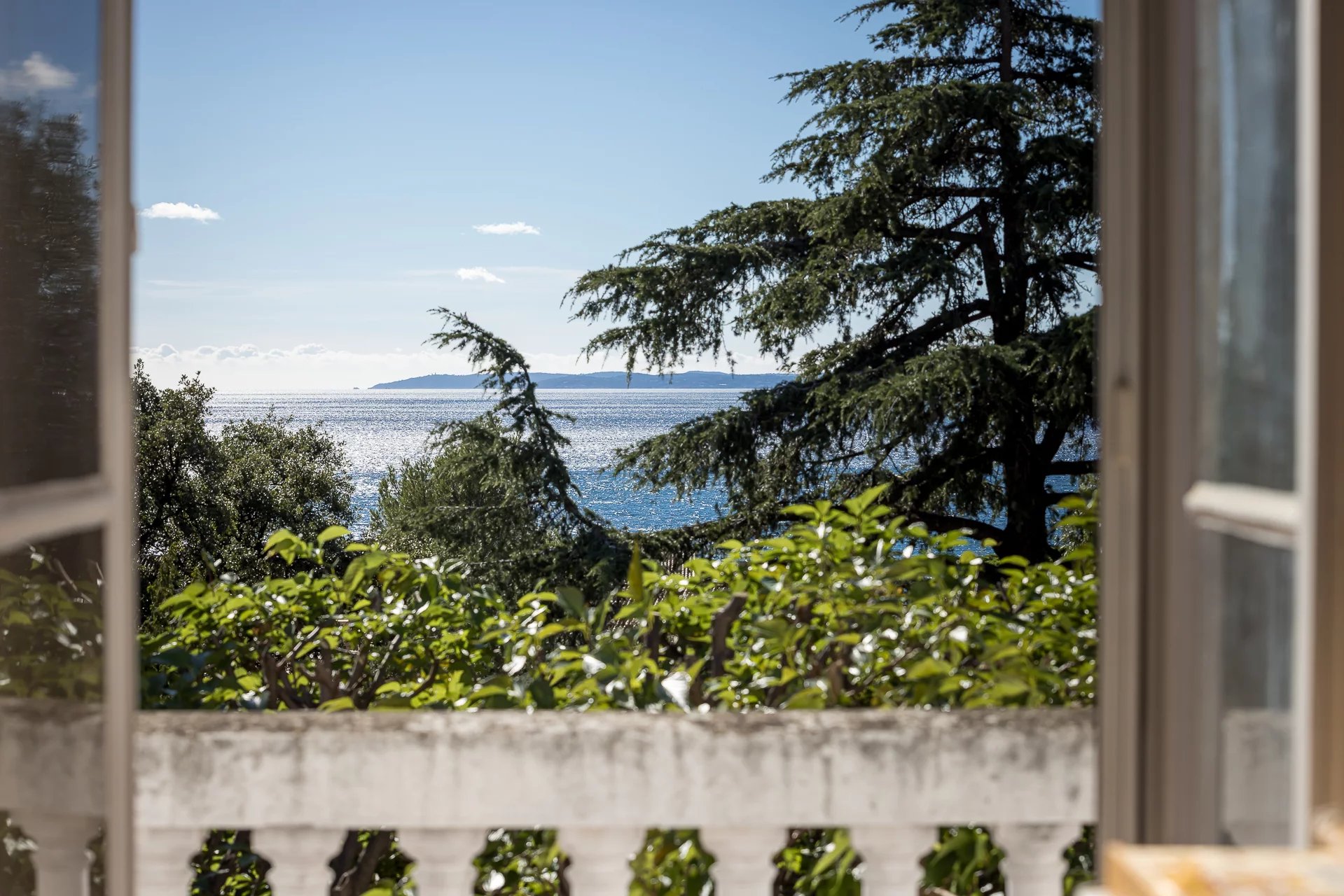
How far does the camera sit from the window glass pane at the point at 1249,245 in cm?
55

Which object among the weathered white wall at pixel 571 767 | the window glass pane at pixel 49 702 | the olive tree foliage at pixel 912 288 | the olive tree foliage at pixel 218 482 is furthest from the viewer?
the olive tree foliage at pixel 218 482

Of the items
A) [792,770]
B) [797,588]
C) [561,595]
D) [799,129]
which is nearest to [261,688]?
[561,595]

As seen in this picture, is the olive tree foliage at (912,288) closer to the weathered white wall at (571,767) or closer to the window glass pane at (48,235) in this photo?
the weathered white wall at (571,767)

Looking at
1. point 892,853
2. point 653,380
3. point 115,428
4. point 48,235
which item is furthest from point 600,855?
point 653,380

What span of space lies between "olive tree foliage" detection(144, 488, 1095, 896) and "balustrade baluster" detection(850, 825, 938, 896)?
10 cm

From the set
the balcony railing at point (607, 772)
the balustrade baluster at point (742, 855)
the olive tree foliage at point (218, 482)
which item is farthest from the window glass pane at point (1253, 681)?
the olive tree foliage at point (218, 482)

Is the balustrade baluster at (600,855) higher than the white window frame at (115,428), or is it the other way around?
the white window frame at (115,428)

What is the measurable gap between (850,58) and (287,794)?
20.6 ft

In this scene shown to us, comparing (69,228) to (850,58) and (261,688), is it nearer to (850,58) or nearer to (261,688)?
(261,688)

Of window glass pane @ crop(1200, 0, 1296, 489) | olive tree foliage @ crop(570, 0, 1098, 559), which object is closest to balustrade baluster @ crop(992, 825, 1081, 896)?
window glass pane @ crop(1200, 0, 1296, 489)

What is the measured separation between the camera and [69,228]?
0.74m

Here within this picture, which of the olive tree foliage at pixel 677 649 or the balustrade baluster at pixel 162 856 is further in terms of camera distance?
the olive tree foliage at pixel 677 649

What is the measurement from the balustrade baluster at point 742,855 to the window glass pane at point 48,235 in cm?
66

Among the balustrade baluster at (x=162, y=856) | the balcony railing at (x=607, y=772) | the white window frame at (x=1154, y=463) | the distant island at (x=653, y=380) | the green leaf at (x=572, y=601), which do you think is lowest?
the balustrade baluster at (x=162, y=856)
